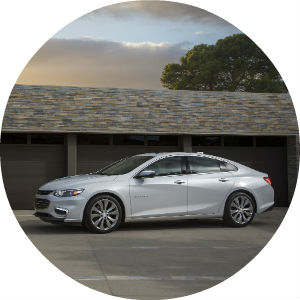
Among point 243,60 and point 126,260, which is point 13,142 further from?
point 243,60

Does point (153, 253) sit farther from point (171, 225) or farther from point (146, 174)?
point (171, 225)

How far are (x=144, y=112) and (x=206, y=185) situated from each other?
21.8 ft

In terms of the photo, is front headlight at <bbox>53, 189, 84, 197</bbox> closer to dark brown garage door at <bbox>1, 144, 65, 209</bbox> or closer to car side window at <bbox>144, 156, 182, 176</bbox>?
car side window at <bbox>144, 156, 182, 176</bbox>

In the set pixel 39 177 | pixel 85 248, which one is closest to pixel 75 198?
pixel 85 248

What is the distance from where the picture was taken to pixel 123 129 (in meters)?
17.3

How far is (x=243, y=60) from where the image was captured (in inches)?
1151

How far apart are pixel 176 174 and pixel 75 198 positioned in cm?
221

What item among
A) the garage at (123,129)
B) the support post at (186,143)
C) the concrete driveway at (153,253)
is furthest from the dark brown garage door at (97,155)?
the concrete driveway at (153,253)

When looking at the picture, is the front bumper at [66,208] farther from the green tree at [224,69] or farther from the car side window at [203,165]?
the green tree at [224,69]

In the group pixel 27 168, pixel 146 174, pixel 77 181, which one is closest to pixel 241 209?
pixel 146 174

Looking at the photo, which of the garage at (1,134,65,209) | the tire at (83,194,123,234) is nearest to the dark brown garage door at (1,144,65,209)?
the garage at (1,134,65,209)

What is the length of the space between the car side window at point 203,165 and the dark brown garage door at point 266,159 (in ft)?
21.3

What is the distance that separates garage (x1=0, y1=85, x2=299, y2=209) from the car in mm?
5675

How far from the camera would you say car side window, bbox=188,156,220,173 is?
11.6 metres
